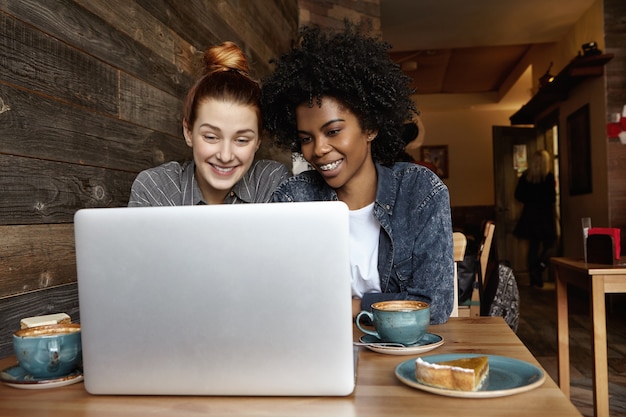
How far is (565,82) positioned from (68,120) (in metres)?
5.05

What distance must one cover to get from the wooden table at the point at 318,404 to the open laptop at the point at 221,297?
16 mm

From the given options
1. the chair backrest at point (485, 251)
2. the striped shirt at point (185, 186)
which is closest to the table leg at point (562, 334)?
the chair backrest at point (485, 251)

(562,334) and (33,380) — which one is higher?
(33,380)

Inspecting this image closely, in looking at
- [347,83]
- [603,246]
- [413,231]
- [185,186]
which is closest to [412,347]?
[413,231]

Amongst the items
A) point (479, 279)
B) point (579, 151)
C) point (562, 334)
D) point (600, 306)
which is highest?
point (579, 151)

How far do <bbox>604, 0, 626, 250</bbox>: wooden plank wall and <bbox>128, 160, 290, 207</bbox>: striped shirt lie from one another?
389 cm

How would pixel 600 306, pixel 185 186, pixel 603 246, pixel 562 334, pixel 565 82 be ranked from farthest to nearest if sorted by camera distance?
pixel 565 82 → pixel 562 334 → pixel 603 246 → pixel 600 306 → pixel 185 186

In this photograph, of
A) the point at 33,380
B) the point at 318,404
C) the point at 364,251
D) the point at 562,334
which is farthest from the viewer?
the point at 562,334

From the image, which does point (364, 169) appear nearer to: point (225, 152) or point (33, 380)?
point (225, 152)

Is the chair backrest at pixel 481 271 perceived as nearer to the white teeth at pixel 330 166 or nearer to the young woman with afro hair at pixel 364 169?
the young woman with afro hair at pixel 364 169

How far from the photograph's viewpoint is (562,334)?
8.66 feet

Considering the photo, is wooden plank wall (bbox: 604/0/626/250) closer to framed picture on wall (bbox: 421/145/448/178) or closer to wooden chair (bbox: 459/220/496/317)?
wooden chair (bbox: 459/220/496/317)

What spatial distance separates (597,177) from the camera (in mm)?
5051

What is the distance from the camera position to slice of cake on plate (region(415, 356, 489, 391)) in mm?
663
